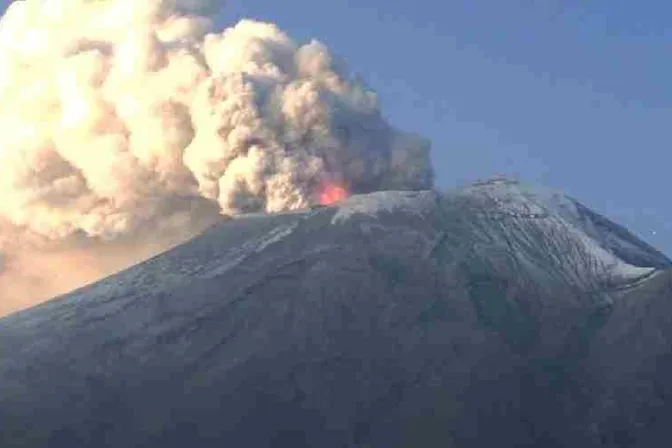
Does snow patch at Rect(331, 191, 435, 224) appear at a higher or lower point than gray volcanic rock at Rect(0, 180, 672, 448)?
higher

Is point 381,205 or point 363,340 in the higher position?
point 381,205

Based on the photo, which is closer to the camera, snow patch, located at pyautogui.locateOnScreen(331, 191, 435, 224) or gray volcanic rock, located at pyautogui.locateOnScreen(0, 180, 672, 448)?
gray volcanic rock, located at pyautogui.locateOnScreen(0, 180, 672, 448)

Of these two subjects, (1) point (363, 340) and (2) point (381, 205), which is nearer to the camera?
(1) point (363, 340)

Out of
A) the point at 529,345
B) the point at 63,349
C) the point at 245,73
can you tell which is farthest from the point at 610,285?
the point at 63,349

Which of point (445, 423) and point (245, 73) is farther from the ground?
point (245, 73)

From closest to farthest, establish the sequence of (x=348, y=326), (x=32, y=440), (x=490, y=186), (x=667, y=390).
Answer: (x=32, y=440)
(x=667, y=390)
(x=348, y=326)
(x=490, y=186)

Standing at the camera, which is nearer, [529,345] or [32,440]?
[32,440]

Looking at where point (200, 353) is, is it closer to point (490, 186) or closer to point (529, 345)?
point (529, 345)

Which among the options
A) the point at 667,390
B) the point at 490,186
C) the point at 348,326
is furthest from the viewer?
the point at 490,186
